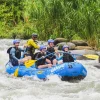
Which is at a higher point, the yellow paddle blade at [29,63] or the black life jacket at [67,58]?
the black life jacket at [67,58]

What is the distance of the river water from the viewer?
7.49m

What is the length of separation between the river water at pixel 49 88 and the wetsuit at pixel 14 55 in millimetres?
410

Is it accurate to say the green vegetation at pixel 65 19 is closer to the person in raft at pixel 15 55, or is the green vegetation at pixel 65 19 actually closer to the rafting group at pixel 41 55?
the rafting group at pixel 41 55

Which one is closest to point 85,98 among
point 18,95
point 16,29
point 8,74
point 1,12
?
point 18,95

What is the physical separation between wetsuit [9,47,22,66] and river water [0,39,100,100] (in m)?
0.41

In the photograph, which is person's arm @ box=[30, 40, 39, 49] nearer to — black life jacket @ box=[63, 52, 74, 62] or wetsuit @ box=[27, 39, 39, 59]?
wetsuit @ box=[27, 39, 39, 59]

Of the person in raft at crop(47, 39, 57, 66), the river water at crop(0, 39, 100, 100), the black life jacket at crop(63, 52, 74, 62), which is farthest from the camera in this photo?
the person in raft at crop(47, 39, 57, 66)

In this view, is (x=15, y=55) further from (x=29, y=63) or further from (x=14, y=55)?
(x=29, y=63)

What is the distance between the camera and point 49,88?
8.52m

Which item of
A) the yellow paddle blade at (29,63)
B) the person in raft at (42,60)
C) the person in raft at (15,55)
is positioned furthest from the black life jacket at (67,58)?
the person in raft at (15,55)

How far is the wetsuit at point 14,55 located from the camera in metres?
10.0

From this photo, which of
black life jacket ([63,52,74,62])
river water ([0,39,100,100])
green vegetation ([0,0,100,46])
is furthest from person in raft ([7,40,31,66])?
green vegetation ([0,0,100,46])

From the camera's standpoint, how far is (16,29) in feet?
70.7

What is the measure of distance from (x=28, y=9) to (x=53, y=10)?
4.29 feet
